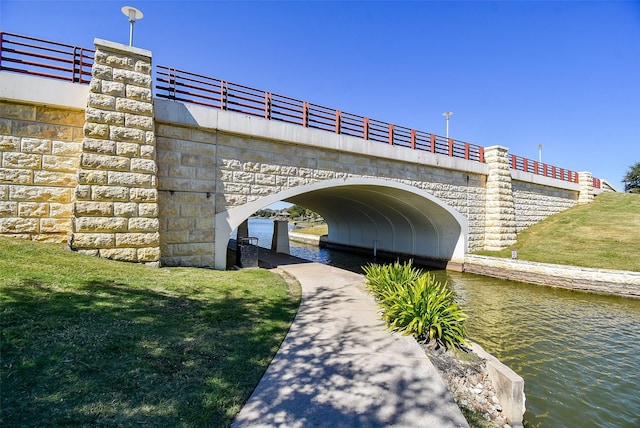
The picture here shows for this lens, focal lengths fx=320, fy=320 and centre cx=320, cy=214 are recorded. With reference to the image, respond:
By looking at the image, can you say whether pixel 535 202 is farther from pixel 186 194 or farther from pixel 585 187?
pixel 186 194

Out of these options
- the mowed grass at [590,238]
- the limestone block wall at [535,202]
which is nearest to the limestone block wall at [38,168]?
the mowed grass at [590,238]

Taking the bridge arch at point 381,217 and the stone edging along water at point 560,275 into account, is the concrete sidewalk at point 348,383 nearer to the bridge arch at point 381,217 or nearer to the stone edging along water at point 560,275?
the bridge arch at point 381,217

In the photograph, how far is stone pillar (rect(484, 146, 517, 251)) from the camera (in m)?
19.7

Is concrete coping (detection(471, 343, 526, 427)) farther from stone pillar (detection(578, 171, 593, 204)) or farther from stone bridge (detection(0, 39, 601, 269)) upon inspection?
stone pillar (detection(578, 171, 593, 204))

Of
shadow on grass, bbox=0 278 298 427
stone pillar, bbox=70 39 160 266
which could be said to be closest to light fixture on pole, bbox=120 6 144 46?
stone pillar, bbox=70 39 160 266

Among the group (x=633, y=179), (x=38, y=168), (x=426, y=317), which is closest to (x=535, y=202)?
(x=426, y=317)

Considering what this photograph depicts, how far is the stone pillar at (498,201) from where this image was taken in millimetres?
19703

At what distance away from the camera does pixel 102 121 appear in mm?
8227

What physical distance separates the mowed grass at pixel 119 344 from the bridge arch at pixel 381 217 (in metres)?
4.16

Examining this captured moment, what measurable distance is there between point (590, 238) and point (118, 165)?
77.3 ft

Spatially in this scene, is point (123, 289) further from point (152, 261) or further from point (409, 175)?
point (409, 175)

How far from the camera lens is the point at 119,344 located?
4.26 metres

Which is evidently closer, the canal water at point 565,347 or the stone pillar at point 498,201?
the canal water at point 565,347

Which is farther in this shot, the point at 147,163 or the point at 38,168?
the point at 147,163
